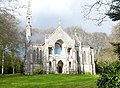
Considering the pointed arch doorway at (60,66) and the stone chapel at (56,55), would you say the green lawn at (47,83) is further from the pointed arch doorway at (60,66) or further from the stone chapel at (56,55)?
the pointed arch doorway at (60,66)

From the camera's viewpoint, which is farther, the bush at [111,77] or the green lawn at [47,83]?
the green lawn at [47,83]

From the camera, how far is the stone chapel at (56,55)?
166 feet

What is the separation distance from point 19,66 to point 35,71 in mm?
5177

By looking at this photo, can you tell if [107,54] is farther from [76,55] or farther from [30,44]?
[30,44]

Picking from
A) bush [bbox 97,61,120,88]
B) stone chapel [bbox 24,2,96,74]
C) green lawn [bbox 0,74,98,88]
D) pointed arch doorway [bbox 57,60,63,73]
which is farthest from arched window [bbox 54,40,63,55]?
bush [bbox 97,61,120,88]

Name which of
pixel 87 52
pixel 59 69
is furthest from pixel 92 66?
pixel 59 69

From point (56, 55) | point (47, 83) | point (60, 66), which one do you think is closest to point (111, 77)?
point (47, 83)

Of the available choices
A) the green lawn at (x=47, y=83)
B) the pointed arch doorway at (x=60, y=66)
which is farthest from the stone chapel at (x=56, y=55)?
the green lawn at (x=47, y=83)

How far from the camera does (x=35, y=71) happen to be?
49031 millimetres

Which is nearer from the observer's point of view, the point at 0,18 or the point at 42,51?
the point at 0,18

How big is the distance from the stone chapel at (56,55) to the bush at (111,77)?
135ft

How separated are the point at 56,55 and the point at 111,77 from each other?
145 feet

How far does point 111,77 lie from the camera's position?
7.60m

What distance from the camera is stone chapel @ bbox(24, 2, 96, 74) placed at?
50469mm
